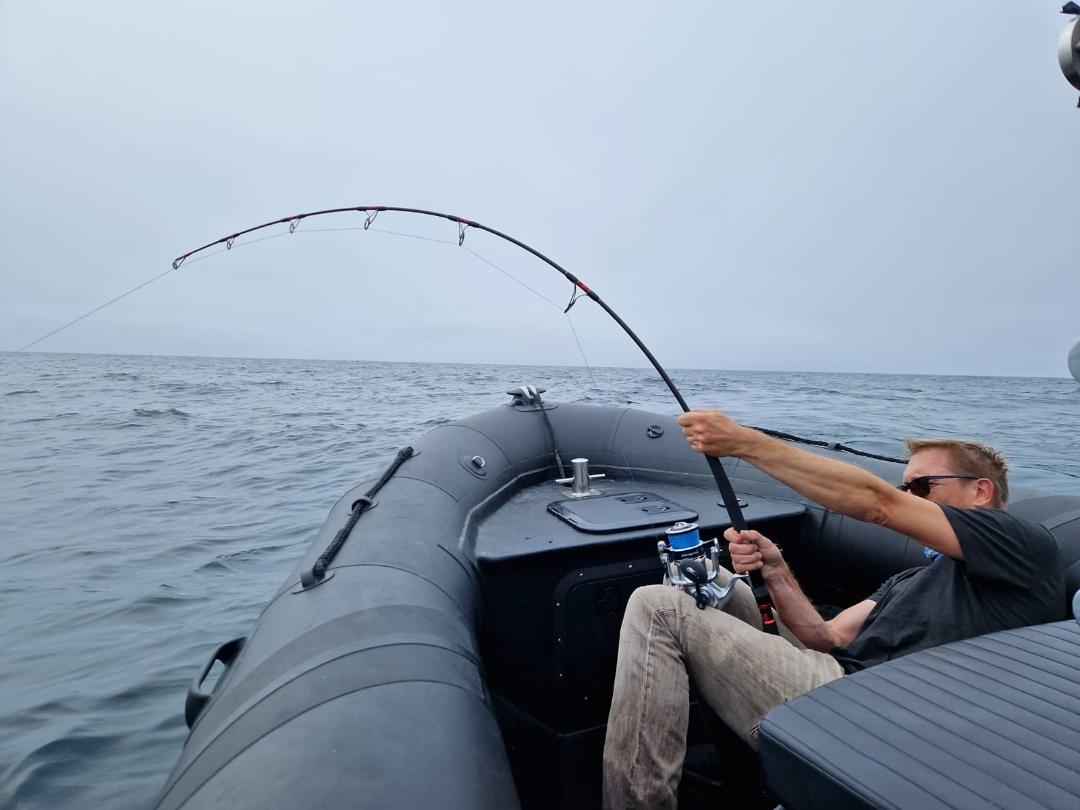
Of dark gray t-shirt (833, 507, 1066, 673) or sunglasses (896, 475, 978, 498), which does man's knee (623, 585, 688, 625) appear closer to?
dark gray t-shirt (833, 507, 1066, 673)

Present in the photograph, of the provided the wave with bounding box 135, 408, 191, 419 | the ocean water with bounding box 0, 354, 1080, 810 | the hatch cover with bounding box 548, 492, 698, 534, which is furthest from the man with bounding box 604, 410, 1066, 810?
the wave with bounding box 135, 408, 191, 419

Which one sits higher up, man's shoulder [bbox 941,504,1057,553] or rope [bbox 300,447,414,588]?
man's shoulder [bbox 941,504,1057,553]

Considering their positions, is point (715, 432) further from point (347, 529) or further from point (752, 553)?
point (347, 529)

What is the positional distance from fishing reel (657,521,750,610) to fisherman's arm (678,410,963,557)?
0.31 meters

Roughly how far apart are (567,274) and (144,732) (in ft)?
9.41

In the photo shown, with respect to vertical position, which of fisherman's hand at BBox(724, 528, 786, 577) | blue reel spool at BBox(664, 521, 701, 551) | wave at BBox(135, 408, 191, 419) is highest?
blue reel spool at BBox(664, 521, 701, 551)

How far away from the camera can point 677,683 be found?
1.62 metres

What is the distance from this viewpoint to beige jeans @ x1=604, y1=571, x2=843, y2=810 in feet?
5.08

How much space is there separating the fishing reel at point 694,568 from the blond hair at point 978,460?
2.27 ft

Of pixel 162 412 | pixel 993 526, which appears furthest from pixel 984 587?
pixel 162 412

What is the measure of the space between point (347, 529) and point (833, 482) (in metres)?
1.59

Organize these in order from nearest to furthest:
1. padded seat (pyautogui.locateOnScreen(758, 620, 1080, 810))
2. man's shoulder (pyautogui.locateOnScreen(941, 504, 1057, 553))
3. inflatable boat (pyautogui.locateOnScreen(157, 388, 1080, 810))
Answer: padded seat (pyautogui.locateOnScreen(758, 620, 1080, 810)), inflatable boat (pyautogui.locateOnScreen(157, 388, 1080, 810)), man's shoulder (pyautogui.locateOnScreen(941, 504, 1057, 553))

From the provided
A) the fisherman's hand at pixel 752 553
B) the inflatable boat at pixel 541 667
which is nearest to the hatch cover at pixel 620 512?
the inflatable boat at pixel 541 667

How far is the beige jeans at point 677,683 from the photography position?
155cm
